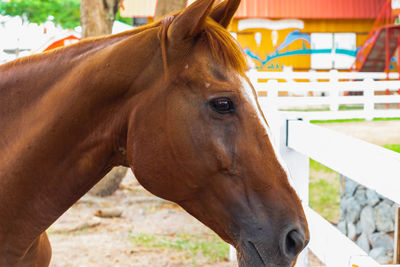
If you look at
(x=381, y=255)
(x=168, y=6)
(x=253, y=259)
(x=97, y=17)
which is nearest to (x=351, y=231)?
(x=381, y=255)

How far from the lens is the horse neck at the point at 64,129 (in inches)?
69.4

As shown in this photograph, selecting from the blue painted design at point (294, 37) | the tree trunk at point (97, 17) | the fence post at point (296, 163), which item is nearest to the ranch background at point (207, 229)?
the blue painted design at point (294, 37)

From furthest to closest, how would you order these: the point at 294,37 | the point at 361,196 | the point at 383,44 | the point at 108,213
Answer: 1. the point at 294,37
2. the point at 383,44
3. the point at 108,213
4. the point at 361,196

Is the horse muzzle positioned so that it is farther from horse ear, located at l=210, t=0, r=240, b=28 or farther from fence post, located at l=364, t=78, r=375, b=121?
fence post, located at l=364, t=78, r=375, b=121

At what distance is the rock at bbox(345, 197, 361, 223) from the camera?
5.86 meters

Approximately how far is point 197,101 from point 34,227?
0.79 m

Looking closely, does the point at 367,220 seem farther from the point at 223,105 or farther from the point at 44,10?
the point at 44,10

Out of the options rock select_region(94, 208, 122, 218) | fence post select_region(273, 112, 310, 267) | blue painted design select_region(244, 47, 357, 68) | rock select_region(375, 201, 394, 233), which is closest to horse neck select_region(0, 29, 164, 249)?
fence post select_region(273, 112, 310, 267)

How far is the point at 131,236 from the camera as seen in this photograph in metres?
5.71

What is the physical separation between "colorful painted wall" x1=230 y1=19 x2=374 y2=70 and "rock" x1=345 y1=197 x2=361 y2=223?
564 inches

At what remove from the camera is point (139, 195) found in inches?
298

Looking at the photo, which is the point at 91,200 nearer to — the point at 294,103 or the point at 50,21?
the point at 294,103

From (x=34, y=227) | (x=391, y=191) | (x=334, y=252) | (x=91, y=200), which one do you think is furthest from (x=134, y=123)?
(x=91, y=200)

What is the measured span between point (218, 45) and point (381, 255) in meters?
4.14
